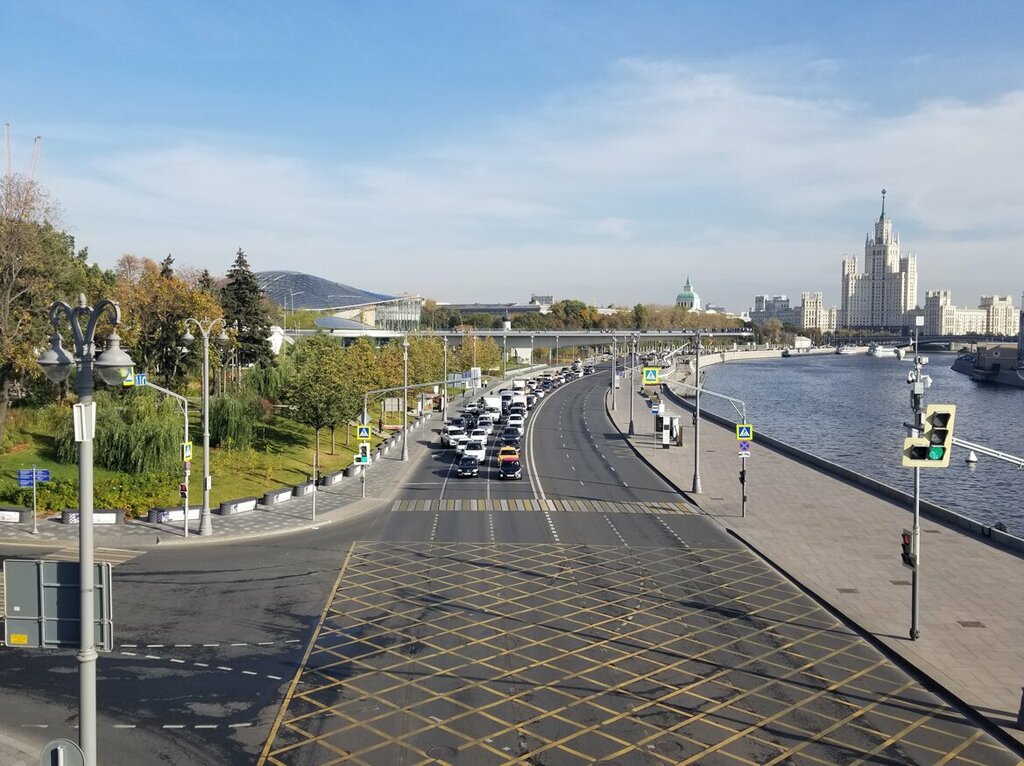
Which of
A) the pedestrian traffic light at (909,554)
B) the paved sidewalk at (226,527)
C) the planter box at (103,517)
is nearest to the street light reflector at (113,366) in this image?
the pedestrian traffic light at (909,554)

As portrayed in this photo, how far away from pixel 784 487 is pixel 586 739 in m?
34.4

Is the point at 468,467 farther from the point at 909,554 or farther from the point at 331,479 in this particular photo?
the point at 909,554

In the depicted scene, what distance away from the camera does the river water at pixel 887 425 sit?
190ft

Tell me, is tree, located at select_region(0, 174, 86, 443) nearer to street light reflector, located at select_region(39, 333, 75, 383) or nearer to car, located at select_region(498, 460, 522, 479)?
car, located at select_region(498, 460, 522, 479)

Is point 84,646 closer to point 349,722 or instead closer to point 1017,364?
point 349,722

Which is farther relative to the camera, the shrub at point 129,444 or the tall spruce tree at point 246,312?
the tall spruce tree at point 246,312

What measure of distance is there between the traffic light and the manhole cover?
13.7 m

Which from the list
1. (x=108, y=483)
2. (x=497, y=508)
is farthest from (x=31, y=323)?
(x=497, y=508)

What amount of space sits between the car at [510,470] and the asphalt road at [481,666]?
52.9ft

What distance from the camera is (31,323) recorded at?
151ft

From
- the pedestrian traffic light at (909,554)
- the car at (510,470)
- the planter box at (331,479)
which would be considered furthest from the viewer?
the car at (510,470)

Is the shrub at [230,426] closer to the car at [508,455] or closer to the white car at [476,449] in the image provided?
the white car at [476,449]

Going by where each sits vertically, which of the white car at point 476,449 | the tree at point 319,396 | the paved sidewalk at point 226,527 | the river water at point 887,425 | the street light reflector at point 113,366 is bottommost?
the river water at point 887,425

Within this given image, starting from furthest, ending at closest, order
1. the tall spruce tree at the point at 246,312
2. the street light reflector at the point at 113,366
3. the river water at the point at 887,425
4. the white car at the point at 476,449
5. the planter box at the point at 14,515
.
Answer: the tall spruce tree at the point at 246,312, the river water at the point at 887,425, the white car at the point at 476,449, the planter box at the point at 14,515, the street light reflector at the point at 113,366
